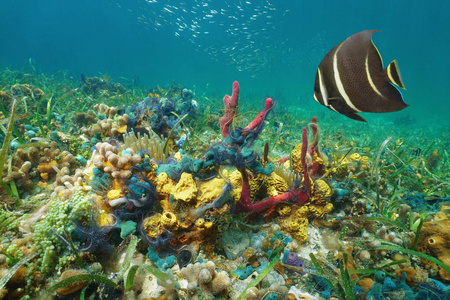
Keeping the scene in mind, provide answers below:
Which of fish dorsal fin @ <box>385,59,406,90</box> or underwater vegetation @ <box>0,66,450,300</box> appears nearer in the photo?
fish dorsal fin @ <box>385,59,406,90</box>

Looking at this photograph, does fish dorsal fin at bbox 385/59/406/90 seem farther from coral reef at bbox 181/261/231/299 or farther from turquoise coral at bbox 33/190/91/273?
turquoise coral at bbox 33/190/91/273

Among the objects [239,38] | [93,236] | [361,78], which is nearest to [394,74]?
[361,78]

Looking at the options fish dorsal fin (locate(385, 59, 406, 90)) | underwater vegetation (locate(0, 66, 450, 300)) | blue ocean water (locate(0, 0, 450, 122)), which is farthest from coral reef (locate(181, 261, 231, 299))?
blue ocean water (locate(0, 0, 450, 122))

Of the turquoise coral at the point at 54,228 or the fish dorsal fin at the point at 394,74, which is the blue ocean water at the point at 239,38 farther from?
the turquoise coral at the point at 54,228

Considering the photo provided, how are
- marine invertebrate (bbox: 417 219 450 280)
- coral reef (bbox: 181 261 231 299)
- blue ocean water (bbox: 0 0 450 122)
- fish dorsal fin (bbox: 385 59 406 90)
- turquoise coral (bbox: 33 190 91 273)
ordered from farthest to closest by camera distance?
blue ocean water (bbox: 0 0 450 122) < marine invertebrate (bbox: 417 219 450 280) < turquoise coral (bbox: 33 190 91 273) < coral reef (bbox: 181 261 231 299) < fish dorsal fin (bbox: 385 59 406 90)

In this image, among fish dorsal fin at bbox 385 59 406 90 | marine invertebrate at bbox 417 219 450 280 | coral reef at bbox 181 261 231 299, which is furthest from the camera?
marine invertebrate at bbox 417 219 450 280

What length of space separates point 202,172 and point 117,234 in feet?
3.86

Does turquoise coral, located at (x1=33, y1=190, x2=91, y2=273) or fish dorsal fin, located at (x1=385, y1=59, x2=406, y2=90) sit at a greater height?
fish dorsal fin, located at (x1=385, y1=59, x2=406, y2=90)

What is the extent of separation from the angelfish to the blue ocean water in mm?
18899

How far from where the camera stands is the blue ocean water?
150 ft

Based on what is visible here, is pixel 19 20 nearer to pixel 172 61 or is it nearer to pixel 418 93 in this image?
pixel 172 61

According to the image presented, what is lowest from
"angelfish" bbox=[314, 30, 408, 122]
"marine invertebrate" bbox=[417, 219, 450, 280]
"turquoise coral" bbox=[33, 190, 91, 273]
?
"turquoise coral" bbox=[33, 190, 91, 273]

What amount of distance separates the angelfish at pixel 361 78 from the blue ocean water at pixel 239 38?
18899 mm

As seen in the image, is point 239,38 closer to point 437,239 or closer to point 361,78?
point 361,78
